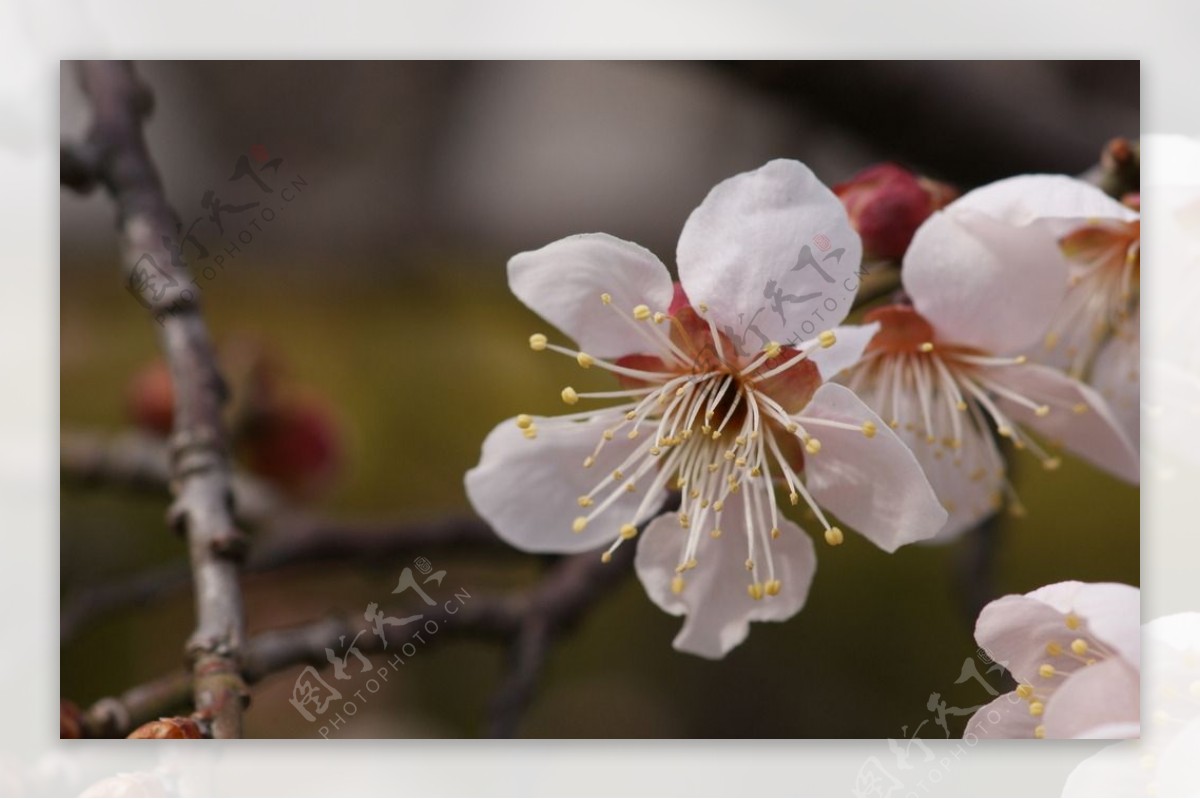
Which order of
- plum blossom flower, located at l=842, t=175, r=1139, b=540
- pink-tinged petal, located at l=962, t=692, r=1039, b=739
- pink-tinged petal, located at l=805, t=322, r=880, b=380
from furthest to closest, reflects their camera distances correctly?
pink-tinged petal, located at l=962, t=692, r=1039, b=739 → plum blossom flower, located at l=842, t=175, r=1139, b=540 → pink-tinged petal, located at l=805, t=322, r=880, b=380

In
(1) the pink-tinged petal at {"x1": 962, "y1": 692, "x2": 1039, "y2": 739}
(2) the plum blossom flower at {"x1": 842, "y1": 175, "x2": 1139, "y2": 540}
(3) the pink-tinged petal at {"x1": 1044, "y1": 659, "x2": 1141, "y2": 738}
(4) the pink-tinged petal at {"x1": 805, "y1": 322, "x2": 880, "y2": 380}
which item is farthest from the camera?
(1) the pink-tinged petal at {"x1": 962, "y1": 692, "x2": 1039, "y2": 739}

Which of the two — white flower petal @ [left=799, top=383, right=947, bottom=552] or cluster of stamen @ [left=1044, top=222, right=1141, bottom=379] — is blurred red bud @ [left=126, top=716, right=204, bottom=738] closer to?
white flower petal @ [left=799, top=383, right=947, bottom=552]

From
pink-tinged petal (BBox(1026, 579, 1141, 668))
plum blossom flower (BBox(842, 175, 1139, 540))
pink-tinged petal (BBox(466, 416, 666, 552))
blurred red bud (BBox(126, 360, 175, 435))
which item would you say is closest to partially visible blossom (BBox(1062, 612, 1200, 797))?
pink-tinged petal (BBox(1026, 579, 1141, 668))

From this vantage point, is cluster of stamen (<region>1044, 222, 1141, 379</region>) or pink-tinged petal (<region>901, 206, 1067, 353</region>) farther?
cluster of stamen (<region>1044, 222, 1141, 379</region>)

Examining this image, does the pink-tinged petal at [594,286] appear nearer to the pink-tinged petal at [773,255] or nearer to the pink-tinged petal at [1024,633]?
the pink-tinged petal at [773,255]

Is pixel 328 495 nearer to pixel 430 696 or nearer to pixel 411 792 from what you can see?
pixel 430 696

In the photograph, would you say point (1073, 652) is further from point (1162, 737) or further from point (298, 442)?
point (298, 442)

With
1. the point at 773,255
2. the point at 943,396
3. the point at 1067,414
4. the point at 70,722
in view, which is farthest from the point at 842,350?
the point at 70,722

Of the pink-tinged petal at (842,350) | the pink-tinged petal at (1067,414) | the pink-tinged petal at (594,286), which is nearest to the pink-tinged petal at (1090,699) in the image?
the pink-tinged petal at (1067,414)
